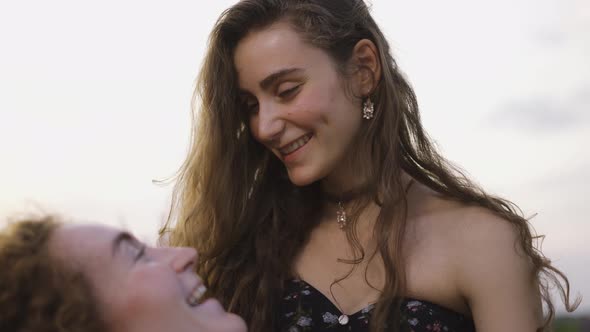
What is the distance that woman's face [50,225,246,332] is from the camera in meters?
2.22

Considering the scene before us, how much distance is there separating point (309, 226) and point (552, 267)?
3.57ft

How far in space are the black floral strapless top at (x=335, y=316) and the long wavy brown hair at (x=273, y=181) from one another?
6 cm

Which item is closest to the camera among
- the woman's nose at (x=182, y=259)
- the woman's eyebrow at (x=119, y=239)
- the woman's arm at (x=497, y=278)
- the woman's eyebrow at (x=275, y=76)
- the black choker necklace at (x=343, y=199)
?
the woman's eyebrow at (x=119, y=239)

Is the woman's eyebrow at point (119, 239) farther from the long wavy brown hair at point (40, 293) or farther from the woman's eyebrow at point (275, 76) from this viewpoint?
the woman's eyebrow at point (275, 76)

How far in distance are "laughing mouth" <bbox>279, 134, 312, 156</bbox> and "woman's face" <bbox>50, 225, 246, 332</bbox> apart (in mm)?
1264

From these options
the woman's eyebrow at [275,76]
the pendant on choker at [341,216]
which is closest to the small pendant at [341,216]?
the pendant on choker at [341,216]

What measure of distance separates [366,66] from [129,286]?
1.79 m

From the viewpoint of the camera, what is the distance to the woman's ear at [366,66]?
12.1 ft

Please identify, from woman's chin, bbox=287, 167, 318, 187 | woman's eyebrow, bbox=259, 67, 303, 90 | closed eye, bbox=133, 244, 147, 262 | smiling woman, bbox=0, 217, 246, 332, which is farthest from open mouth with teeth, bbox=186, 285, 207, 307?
woman's eyebrow, bbox=259, 67, 303, 90

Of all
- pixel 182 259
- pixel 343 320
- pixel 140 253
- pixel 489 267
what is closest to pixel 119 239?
pixel 140 253

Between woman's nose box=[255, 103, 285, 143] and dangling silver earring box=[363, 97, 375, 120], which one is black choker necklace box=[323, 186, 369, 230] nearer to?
dangling silver earring box=[363, 97, 375, 120]

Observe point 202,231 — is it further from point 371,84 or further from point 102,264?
point 102,264

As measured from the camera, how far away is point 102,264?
2270 millimetres

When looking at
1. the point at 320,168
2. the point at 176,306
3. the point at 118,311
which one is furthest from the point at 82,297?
the point at 320,168
